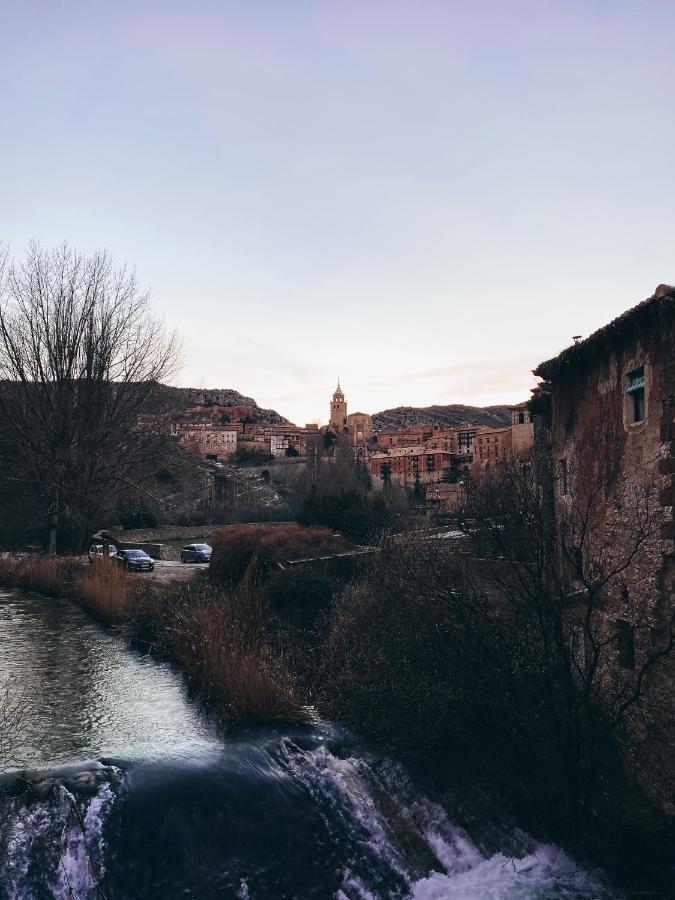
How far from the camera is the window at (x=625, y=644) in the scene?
1030 centimetres

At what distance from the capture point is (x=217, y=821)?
7.60 meters

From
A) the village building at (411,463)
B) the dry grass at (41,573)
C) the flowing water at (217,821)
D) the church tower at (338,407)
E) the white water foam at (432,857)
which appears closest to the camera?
the flowing water at (217,821)

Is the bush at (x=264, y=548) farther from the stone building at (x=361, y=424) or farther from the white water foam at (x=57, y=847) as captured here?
the stone building at (x=361, y=424)

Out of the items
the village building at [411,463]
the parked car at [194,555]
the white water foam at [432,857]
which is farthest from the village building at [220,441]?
the white water foam at [432,857]

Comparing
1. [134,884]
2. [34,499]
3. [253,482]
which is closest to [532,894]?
[134,884]

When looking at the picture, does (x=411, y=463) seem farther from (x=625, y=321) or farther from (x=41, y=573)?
(x=625, y=321)

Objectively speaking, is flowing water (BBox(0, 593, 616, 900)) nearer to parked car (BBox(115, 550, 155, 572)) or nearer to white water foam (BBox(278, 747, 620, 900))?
white water foam (BBox(278, 747, 620, 900))

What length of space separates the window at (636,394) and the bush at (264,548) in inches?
436

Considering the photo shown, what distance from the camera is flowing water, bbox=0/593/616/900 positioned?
272 inches

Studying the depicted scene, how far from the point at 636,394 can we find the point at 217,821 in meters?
8.23

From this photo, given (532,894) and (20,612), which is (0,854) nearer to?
(532,894)

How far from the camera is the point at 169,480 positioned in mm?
43500

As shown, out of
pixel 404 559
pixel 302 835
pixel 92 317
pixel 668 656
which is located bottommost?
pixel 302 835

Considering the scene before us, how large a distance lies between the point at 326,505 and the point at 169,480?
20.4m
